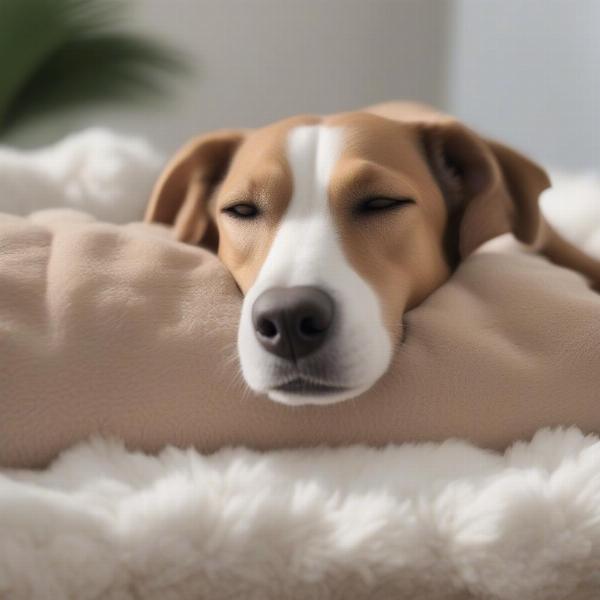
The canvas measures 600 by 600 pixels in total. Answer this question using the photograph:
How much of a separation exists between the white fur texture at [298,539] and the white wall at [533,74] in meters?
1.32

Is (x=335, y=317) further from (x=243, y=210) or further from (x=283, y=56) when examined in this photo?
(x=283, y=56)

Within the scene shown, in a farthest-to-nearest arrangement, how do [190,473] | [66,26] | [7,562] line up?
1. [66,26]
2. [190,473]
3. [7,562]

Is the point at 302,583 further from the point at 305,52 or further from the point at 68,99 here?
the point at 305,52

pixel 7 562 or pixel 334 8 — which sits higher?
pixel 334 8

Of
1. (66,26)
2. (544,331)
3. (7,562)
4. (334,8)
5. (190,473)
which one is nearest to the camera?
(7,562)

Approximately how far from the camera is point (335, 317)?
824mm

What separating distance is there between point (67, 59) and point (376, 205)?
1.74m

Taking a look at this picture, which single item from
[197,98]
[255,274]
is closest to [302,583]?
[255,274]

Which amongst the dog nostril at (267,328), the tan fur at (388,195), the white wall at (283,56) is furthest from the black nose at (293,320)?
→ the white wall at (283,56)

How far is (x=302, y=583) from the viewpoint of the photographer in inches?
26.3

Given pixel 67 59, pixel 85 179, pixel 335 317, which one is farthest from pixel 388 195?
pixel 67 59

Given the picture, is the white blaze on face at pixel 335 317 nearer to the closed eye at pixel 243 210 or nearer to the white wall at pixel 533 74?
the closed eye at pixel 243 210

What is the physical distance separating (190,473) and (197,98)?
94.0 inches

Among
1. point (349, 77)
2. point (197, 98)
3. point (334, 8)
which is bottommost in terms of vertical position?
point (197, 98)
